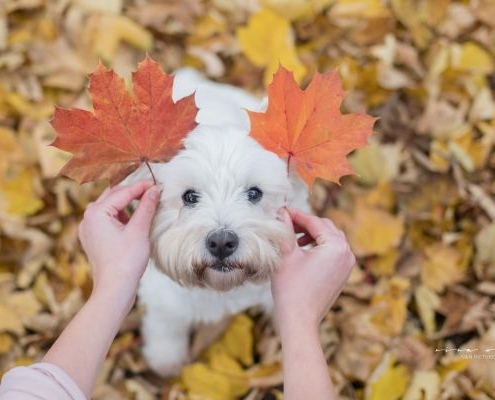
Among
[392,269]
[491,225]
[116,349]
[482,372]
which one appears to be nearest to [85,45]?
[116,349]

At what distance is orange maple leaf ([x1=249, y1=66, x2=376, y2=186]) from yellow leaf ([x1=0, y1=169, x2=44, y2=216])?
4.58ft

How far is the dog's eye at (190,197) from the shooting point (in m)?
1.64

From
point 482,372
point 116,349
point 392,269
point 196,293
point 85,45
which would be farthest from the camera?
point 85,45

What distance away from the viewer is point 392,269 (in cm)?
253

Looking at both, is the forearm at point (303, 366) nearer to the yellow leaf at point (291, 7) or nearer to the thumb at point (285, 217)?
the thumb at point (285, 217)

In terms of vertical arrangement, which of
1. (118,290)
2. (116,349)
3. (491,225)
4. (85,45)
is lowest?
(116,349)

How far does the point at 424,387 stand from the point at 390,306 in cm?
36

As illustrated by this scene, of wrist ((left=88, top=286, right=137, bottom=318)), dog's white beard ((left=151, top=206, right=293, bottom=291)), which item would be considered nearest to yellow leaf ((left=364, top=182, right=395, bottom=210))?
dog's white beard ((left=151, top=206, right=293, bottom=291))

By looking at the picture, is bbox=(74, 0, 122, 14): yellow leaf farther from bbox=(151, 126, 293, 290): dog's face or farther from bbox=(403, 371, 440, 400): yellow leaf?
bbox=(403, 371, 440, 400): yellow leaf

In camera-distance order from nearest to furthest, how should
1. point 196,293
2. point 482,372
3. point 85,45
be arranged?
point 196,293, point 482,372, point 85,45

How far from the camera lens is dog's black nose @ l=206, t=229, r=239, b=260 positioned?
1.52 meters

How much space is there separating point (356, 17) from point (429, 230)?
4.11 ft

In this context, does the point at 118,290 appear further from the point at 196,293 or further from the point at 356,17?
the point at 356,17

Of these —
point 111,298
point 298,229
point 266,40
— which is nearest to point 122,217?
point 111,298
